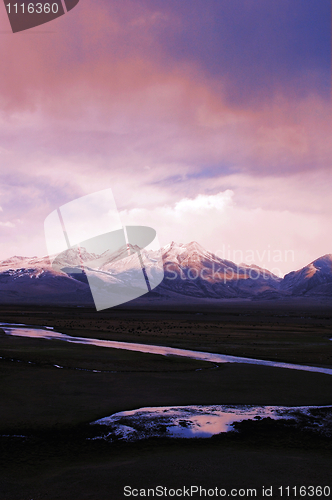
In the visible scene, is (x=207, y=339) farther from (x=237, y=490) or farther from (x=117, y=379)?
(x=237, y=490)

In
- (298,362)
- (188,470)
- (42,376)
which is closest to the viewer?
(188,470)

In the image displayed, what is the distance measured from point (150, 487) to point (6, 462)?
4.92 metres

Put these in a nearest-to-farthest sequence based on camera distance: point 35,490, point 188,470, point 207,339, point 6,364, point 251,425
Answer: point 35,490 < point 188,470 < point 251,425 < point 6,364 < point 207,339

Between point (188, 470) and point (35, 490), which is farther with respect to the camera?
point (188, 470)

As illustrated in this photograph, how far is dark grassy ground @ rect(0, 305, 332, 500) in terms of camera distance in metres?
11.4

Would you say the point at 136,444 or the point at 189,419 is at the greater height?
the point at 136,444

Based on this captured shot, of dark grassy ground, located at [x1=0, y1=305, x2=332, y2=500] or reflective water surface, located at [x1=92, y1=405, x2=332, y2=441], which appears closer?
dark grassy ground, located at [x1=0, y1=305, x2=332, y2=500]

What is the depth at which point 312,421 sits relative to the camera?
17281 mm

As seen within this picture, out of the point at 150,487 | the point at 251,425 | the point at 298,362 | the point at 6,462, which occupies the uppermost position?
the point at 6,462

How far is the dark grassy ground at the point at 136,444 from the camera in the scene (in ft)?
37.3

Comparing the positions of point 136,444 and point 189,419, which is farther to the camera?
point 189,419

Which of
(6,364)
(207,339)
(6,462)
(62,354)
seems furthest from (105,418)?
(207,339)

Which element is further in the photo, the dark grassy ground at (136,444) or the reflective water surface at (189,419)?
the reflective water surface at (189,419)

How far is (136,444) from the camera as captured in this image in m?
14.1
